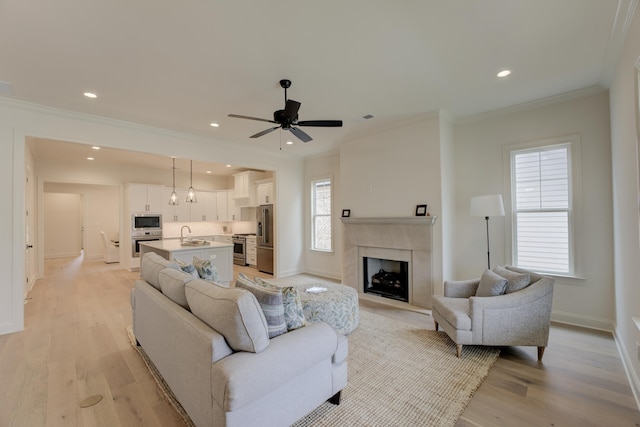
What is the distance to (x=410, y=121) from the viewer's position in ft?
14.1

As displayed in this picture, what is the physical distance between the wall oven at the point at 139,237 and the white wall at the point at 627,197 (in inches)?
336

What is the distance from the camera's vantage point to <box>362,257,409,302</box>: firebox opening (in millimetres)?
4559

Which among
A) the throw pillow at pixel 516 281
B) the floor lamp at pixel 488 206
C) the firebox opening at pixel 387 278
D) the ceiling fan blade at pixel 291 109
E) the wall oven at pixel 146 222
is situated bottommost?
the firebox opening at pixel 387 278

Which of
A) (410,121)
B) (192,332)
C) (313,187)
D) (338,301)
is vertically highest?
(410,121)

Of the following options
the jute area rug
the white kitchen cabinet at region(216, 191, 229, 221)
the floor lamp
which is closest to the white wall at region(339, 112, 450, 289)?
the floor lamp

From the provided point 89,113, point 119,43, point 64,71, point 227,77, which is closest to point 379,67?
point 227,77

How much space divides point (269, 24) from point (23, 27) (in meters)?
1.90

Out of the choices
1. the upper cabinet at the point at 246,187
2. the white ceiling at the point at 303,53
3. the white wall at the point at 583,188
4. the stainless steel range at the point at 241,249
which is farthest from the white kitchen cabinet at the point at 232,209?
the white wall at the point at 583,188

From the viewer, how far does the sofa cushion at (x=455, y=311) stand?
2689 mm

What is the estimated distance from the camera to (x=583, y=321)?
11.3ft

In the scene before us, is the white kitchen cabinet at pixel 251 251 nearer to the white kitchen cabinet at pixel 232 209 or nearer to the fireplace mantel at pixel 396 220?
the white kitchen cabinet at pixel 232 209

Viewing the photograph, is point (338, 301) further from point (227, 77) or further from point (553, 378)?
point (227, 77)

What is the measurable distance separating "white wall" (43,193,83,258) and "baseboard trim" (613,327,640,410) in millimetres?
13838

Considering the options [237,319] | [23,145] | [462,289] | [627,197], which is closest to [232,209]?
[23,145]
